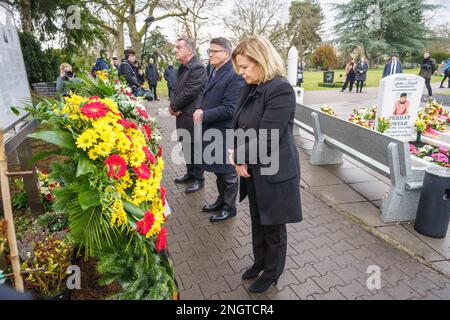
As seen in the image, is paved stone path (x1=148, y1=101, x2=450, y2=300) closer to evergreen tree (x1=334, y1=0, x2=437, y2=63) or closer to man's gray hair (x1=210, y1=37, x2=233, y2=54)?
man's gray hair (x1=210, y1=37, x2=233, y2=54)

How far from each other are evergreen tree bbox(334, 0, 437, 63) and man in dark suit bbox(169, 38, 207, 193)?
109ft

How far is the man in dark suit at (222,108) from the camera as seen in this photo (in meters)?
3.47

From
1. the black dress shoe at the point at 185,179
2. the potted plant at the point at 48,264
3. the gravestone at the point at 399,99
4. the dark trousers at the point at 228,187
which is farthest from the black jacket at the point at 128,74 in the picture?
the potted plant at the point at 48,264

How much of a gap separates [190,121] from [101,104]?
2.29 meters

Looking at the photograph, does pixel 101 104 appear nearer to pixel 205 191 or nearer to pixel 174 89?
pixel 174 89

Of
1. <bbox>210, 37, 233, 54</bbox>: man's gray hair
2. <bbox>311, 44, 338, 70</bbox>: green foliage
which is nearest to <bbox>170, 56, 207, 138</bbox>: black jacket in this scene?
<bbox>210, 37, 233, 54</bbox>: man's gray hair

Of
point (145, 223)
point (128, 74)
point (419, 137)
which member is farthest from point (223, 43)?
point (128, 74)

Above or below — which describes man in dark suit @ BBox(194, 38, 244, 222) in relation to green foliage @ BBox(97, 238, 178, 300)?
above

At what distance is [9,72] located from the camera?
255cm

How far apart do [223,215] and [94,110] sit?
2243mm

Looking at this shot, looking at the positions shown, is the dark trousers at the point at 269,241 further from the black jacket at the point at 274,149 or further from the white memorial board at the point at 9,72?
the white memorial board at the point at 9,72

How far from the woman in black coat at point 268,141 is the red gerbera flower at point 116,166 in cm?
81

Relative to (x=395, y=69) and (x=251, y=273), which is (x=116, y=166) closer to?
(x=251, y=273)

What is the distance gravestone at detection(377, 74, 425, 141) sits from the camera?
5.91m
